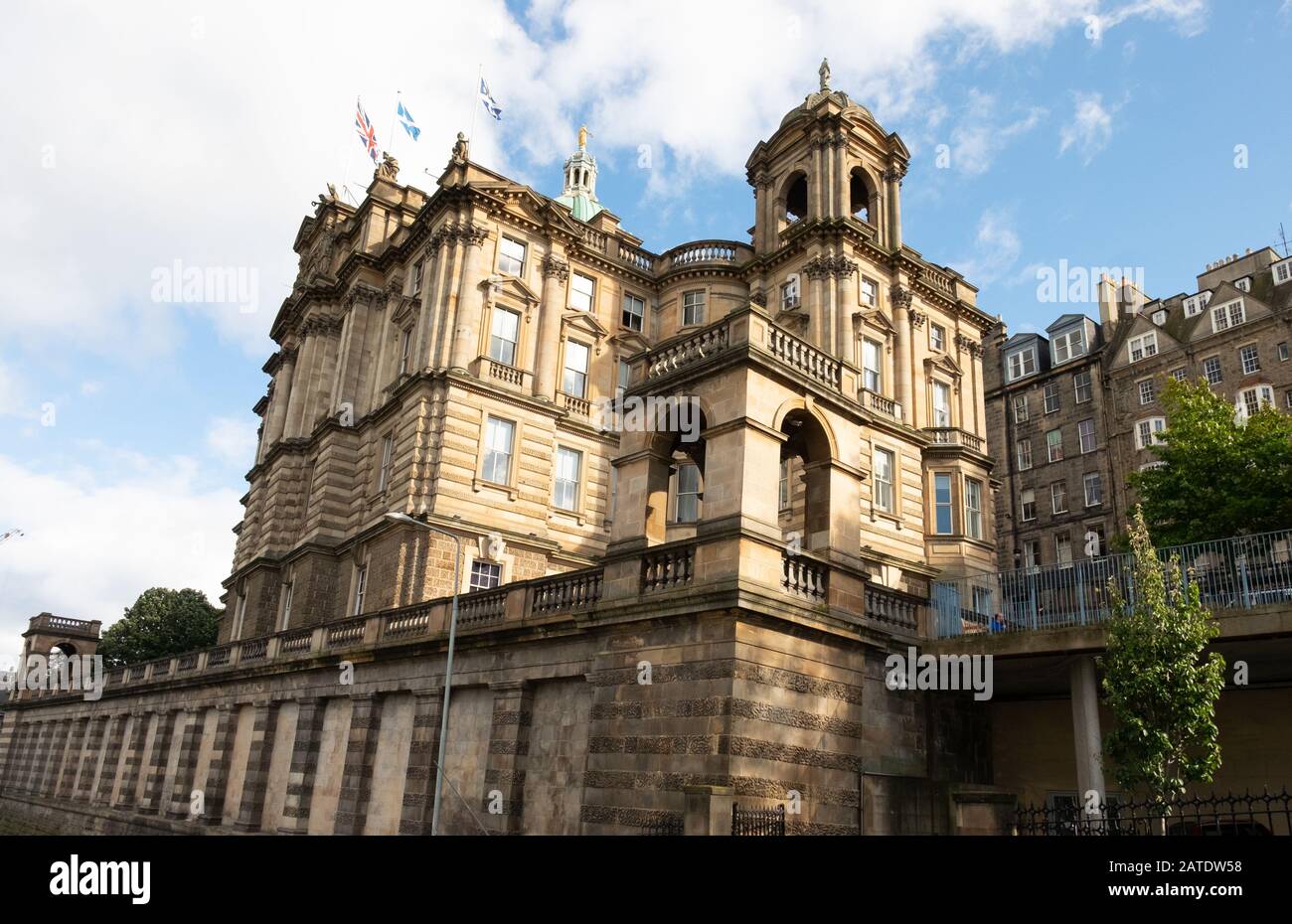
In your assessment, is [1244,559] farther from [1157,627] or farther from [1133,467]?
[1133,467]

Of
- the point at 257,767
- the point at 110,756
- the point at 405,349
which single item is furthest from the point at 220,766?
the point at 405,349

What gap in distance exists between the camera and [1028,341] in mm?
65438

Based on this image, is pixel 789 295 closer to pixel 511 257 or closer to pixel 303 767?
pixel 511 257

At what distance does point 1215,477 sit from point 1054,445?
3069cm

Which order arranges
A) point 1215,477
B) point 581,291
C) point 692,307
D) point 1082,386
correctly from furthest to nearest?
point 1082,386 < point 692,307 < point 581,291 < point 1215,477

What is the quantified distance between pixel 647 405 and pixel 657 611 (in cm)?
465

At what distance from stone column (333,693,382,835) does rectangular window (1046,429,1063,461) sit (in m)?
50.7

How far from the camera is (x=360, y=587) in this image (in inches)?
1411

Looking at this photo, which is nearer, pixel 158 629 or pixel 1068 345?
pixel 1068 345

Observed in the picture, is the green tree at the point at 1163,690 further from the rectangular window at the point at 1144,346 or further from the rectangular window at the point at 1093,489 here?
the rectangular window at the point at 1144,346

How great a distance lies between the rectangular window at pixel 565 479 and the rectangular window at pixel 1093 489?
3688 cm

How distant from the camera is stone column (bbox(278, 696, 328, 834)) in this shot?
1060 inches

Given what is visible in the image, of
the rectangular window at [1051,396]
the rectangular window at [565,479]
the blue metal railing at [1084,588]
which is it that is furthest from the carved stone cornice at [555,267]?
the rectangular window at [1051,396]
